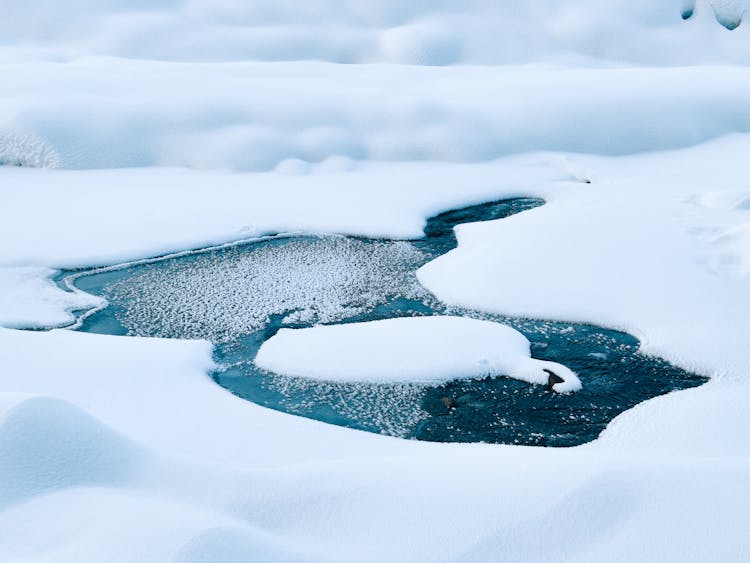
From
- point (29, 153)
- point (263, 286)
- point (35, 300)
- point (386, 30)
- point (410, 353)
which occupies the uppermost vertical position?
point (386, 30)

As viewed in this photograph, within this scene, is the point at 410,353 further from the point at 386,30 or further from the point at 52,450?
the point at 386,30

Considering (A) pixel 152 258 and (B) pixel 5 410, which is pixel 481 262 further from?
(B) pixel 5 410

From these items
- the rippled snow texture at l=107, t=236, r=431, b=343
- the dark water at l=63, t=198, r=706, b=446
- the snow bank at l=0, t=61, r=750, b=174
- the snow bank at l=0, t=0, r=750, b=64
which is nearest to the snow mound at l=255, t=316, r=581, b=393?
the dark water at l=63, t=198, r=706, b=446

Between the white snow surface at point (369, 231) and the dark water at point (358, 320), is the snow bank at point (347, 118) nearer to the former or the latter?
the white snow surface at point (369, 231)

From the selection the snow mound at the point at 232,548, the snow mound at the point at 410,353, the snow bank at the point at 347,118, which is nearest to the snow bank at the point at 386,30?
the snow bank at the point at 347,118

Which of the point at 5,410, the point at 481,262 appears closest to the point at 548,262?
the point at 481,262

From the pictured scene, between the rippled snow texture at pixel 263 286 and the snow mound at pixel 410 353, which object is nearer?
the snow mound at pixel 410 353

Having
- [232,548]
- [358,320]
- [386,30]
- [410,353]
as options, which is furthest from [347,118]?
[232,548]
